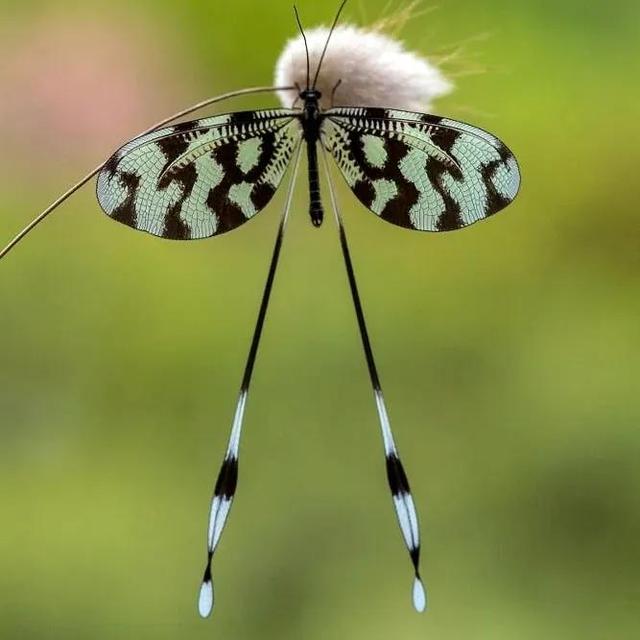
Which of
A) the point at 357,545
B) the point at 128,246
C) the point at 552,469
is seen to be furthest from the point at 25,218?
the point at 552,469

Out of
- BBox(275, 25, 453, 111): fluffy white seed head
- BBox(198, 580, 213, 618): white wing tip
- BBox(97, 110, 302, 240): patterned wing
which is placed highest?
BBox(275, 25, 453, 111): fluffy white seed head

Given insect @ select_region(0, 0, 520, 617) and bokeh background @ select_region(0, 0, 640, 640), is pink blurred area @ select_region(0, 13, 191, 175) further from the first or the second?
insect @ select_region(0, 0, 520, 617)

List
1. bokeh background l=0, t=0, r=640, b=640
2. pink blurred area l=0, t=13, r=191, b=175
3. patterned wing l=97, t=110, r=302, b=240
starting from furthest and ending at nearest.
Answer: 1. pink blurred area l=0, t=13, r=191, b=175
2. bokeh background l=0, t=0, r=640, b=640
3. patterned wing l=97, t=110, r=302, b=240

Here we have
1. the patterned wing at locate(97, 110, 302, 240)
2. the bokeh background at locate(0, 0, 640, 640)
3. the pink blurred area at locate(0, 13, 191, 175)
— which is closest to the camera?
the patterned wing at locate(97, 110, 302, 240)

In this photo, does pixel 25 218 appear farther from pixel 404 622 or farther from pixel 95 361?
pixel 404 622

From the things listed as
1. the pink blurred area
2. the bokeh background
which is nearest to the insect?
the bokeh background

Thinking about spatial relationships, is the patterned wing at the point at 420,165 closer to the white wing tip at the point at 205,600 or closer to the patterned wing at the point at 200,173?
the patterned wing at the point at 200,173

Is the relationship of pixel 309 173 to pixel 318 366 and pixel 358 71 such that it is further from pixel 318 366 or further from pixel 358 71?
pixel 318 366

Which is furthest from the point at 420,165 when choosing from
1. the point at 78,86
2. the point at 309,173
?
the point at 78,86
